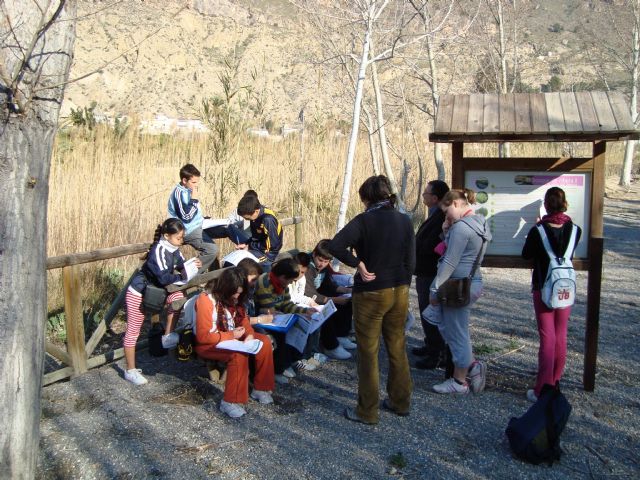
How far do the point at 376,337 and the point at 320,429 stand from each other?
0.73 metres

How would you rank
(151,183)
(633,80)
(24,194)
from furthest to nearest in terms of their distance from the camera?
(633,80) < (151,183) < (24,194)

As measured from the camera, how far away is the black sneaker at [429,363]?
18.3 feet

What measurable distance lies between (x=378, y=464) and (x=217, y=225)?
3.68 meters

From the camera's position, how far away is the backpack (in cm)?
457

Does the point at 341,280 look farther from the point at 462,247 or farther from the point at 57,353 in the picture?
the point at 57,353

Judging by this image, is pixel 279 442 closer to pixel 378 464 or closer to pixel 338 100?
pixel 378 464

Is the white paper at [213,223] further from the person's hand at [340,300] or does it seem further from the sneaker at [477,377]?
the sneaker at [477,377]

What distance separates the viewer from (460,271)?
187 inches

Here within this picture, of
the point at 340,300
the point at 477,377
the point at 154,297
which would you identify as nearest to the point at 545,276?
the point at 477,377

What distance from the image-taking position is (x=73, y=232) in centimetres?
721

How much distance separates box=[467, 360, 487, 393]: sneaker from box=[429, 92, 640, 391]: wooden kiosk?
Result: 2.67 feet

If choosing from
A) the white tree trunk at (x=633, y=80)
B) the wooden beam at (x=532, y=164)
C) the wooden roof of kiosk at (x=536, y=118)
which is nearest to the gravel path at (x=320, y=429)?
the wooden beam at (x=532, y=164)

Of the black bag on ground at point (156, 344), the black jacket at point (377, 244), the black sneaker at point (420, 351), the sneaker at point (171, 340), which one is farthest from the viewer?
the black sneaker at point (420, 351)

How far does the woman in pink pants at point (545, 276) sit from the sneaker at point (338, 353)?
175 cm
